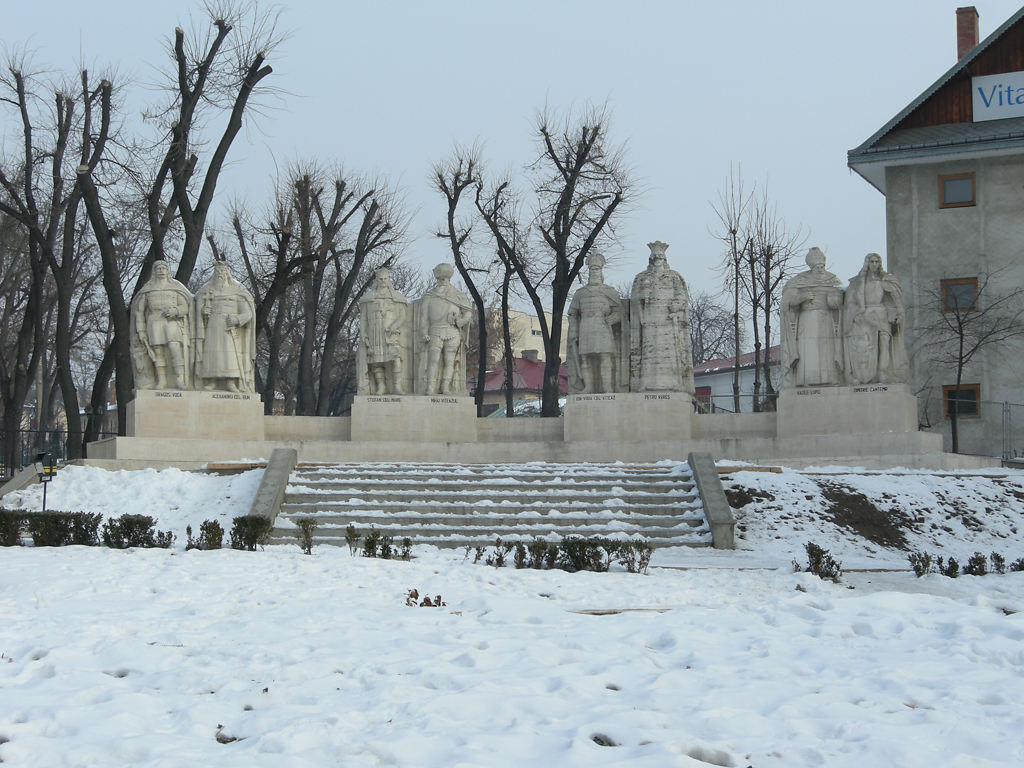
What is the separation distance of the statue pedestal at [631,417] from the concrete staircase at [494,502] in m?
2.35

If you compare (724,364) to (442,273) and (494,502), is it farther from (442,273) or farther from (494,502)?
(494,502)

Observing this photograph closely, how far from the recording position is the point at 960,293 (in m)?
29.4

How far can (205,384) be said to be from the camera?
70.4ft

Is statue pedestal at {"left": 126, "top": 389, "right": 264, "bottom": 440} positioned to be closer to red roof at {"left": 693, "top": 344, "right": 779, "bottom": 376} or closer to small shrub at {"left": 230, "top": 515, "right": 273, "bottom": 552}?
small shrub at {"left": 230, "top": 515, "right": 273, "bottom": 552}

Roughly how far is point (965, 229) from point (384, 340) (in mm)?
15990

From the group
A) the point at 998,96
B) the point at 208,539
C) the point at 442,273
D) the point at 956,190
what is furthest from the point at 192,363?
the point at 998,96

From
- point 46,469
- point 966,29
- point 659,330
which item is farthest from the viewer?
point 966,29

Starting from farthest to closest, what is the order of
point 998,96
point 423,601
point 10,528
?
point 998,96 → point 10,528 → point 423,601

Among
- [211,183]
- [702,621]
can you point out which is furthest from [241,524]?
[211,183]

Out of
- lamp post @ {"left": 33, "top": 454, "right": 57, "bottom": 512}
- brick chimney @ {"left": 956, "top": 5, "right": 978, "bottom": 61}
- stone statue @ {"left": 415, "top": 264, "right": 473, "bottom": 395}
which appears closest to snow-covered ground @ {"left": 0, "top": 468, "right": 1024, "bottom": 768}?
lamp post @ {"left": 33, "top": 454, "right": 57, "bottom": 512}

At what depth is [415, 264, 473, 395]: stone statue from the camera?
21.8 metres

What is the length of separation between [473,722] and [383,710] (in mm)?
534

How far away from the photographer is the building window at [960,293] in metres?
29.1

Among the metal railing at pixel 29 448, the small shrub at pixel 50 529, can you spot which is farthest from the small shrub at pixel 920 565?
the metal railing at pixel 29 448
